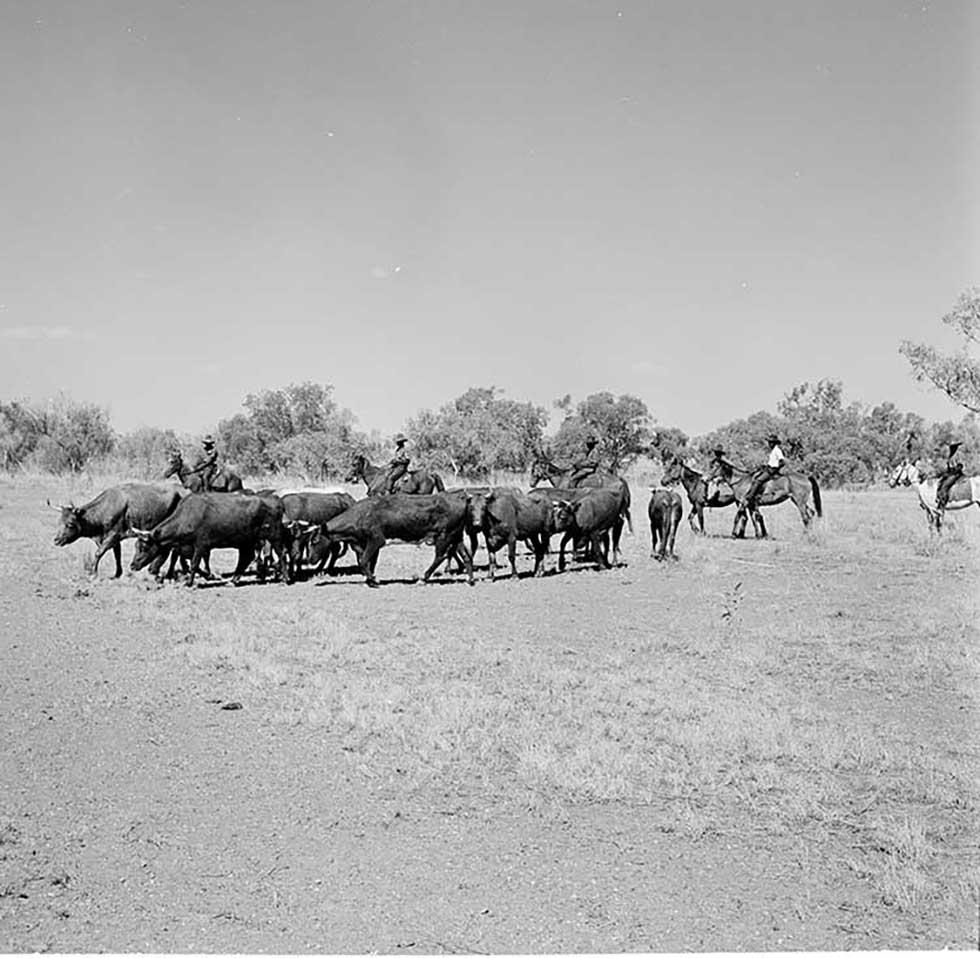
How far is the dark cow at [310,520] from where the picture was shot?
17641 millimetres

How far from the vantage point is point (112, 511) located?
17.7m

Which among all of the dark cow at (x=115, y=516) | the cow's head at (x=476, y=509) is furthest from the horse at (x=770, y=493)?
the dark cow at (x=115, y=516)

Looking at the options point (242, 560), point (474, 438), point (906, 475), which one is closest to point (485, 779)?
point (242, 560)

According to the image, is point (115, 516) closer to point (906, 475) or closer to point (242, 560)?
point (242, 560)

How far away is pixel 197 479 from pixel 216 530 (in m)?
6.14

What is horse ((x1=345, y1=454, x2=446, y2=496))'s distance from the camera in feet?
71.8

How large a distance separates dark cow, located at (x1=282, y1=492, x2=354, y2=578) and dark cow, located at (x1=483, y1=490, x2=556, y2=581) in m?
2.64

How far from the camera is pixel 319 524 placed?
18.2 metres

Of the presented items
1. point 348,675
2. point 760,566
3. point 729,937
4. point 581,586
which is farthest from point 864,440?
point 729,937

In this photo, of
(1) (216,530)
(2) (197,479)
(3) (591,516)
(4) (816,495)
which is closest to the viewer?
(1) (216,530)

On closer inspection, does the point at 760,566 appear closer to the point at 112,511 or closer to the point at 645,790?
the point at 112,511

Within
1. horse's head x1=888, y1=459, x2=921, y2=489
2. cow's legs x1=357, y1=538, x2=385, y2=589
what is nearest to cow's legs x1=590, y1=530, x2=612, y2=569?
cow's legs x1=357, y1=538, x2=385, y2=589

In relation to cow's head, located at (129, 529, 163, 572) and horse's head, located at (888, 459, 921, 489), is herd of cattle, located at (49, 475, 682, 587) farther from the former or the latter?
horse's head, located at (888, 459, 921, 489)

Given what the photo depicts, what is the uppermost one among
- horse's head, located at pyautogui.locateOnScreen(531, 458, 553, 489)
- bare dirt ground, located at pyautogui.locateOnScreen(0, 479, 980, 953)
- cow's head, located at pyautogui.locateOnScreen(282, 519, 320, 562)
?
horse's head, located at pyautogui.locateOnScreen(531, 458, 553, 489)
